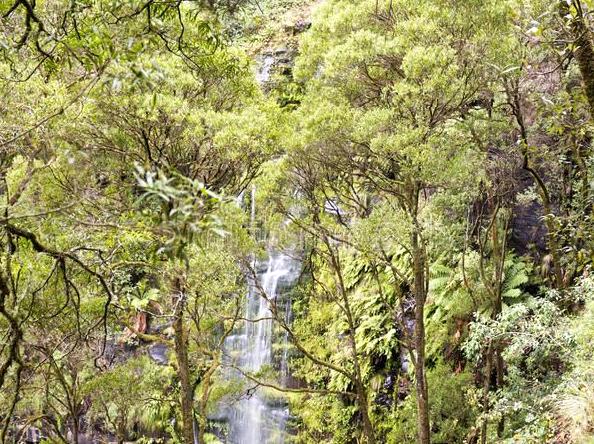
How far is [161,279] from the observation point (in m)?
9.12

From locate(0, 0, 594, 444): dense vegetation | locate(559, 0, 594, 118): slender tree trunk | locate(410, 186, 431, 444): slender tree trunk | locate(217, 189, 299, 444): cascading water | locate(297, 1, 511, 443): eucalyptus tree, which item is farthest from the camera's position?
locate(217, 189, 299, 444): cascading water

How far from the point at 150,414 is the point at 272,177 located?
10.3 meters

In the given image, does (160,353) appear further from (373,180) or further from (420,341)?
(373,180)

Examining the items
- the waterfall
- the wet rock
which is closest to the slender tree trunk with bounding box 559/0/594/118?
the waterfall

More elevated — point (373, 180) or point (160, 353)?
point (373, 180)

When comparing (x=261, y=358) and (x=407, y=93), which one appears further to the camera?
(x=261, y=358)

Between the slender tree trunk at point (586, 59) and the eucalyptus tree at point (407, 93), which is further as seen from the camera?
the eucalyptus tree at point (407, 93)

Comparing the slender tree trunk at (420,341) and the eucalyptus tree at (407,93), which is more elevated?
the eucalyptus tree at (407,93)

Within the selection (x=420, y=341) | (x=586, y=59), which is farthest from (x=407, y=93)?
(x=586, y=59)

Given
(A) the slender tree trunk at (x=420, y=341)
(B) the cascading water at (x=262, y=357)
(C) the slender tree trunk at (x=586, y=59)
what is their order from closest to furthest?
(C) the slender tree trunk at (x=586, y=59) < (A) the slender tree trunk at (x=420, y=341) < (B) the cascading water at (x=262, y=357)

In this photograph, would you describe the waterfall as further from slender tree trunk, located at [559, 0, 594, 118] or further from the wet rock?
slender tree trunk, located at [559, 0, 594, 118]

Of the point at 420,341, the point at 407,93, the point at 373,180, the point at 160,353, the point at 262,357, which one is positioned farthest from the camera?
the point at 160,353

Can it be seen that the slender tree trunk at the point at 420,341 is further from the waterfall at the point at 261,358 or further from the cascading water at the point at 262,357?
the waterfall at the point at 261,358

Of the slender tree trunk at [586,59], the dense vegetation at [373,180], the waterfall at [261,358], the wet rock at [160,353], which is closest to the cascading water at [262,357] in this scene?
the waterfall at [261,358]
